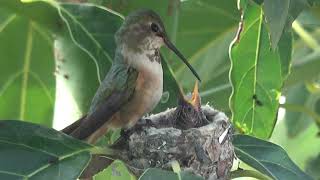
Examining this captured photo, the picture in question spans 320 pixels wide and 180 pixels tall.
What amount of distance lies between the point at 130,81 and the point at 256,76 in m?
0.46

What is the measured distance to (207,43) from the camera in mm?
3904

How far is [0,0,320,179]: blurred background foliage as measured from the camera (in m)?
2.90

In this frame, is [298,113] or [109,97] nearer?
[109,97]

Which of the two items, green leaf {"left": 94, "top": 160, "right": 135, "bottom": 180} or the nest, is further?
green leaf {"left": 94, "top": 160, "right": 135, "bottom": 180}

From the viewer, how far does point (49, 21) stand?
2.97 m

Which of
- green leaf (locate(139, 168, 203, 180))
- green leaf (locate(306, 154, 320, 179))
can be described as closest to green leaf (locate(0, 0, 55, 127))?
green leaf (locate(139, 168, 203, 180))

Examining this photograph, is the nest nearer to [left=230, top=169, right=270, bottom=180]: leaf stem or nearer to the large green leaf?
[left=230, top=169, right=270, bottom=180]: leaf stem

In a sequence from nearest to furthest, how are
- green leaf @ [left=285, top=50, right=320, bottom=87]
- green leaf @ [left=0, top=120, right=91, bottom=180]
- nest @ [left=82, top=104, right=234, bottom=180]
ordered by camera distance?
green leaf @ [left=0, top=120, right=91, bottom=180]
nest @ [left=82, top=104, right=234, bottom=180]
green leaf @ [left=285, top=50, right=320, bottom=87]

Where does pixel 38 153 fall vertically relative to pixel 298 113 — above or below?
below

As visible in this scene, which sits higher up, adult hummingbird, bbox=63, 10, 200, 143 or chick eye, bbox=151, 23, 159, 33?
chick eye, bbox=151, 23, 159, 33

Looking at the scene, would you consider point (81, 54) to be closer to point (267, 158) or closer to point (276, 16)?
point (267, 158)

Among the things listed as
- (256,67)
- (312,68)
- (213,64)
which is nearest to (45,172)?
(256,67)

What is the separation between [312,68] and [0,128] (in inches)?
69.9

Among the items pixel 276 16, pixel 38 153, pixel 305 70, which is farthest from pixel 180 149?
pixel 305 70
